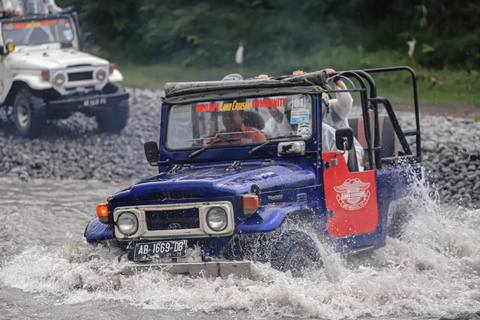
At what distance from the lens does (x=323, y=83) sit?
7945mm

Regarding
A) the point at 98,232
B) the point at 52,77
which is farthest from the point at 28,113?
the point at 98,232

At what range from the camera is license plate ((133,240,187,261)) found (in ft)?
23.1

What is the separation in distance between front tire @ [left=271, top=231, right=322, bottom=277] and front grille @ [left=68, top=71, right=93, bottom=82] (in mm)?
11725

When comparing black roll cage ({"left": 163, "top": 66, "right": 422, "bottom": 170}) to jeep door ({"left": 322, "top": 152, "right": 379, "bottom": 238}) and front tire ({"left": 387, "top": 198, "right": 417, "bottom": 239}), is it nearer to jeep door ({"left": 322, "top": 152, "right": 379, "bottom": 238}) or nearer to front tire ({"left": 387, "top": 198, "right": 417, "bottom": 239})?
jeep door ({"left": 322, "top": 152, "right": 379, "bottom": 238})

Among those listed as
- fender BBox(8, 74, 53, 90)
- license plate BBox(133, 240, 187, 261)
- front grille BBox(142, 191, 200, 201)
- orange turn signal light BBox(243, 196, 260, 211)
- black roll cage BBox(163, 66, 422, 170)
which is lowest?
license plate BBox(133, 240, 187, 261)

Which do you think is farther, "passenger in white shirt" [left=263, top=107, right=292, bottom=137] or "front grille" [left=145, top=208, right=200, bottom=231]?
"passenger in white shirt" [left=263, top=107, right=292, bottom=137]

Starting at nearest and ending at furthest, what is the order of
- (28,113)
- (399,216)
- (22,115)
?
(399,216)
(28,113)
(22,115)

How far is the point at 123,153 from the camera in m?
17.2

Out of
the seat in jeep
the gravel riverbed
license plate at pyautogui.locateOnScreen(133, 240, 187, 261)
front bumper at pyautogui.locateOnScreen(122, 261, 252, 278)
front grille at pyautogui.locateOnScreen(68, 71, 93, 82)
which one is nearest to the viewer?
front bumper at pyautogui.locateOnScreen(122, 261, 252, 278)

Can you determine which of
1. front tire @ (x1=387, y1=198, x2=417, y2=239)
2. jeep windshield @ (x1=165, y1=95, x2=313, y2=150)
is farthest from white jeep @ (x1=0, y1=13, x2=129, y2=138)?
front tire @ (x1=387, y1=198, x2=417, y2=239)

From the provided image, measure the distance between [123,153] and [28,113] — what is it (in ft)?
7.37

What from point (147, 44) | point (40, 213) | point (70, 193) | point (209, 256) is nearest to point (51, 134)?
point (70, 193)

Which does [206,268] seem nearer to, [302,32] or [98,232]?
[98,232]

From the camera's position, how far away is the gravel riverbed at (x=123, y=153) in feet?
44.4
